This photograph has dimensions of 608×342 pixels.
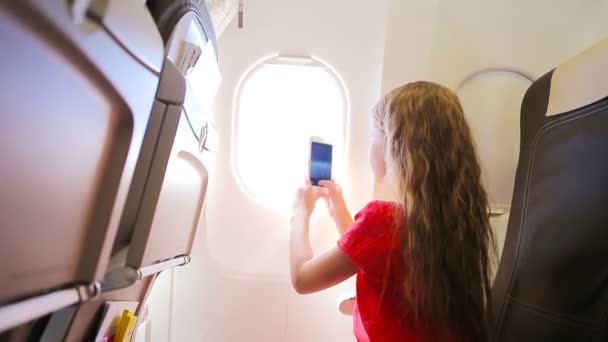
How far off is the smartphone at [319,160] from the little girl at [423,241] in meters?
0.30

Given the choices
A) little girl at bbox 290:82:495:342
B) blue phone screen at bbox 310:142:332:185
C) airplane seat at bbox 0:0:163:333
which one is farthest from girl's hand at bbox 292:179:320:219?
airplane seat at bbox 0:0:163:333

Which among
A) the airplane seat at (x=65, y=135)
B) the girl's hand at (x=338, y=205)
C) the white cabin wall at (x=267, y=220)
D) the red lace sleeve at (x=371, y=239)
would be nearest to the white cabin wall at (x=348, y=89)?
the white cabin wall at (x=267, y=220)

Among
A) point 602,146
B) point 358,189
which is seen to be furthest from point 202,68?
point 602,146

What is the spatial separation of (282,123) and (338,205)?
38cm

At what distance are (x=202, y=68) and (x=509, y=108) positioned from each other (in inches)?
41.6

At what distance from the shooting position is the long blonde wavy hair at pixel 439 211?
78 centimetres

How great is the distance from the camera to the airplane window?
1264 millimetres

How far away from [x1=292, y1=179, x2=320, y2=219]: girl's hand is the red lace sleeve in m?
0.29

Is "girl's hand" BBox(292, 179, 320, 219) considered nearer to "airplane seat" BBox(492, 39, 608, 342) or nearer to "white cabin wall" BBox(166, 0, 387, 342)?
"white cabin wall" BBox(166, 0, 387, 342)

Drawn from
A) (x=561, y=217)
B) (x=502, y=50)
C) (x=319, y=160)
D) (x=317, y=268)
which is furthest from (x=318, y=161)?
(x=502, y=50)

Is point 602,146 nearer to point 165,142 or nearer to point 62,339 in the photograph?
point 165,142

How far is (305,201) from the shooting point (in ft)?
3.68

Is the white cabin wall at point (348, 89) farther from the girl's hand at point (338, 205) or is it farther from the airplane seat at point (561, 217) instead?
the airplane seat at point (561, 217)

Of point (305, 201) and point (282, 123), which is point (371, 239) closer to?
point (305, 201)
